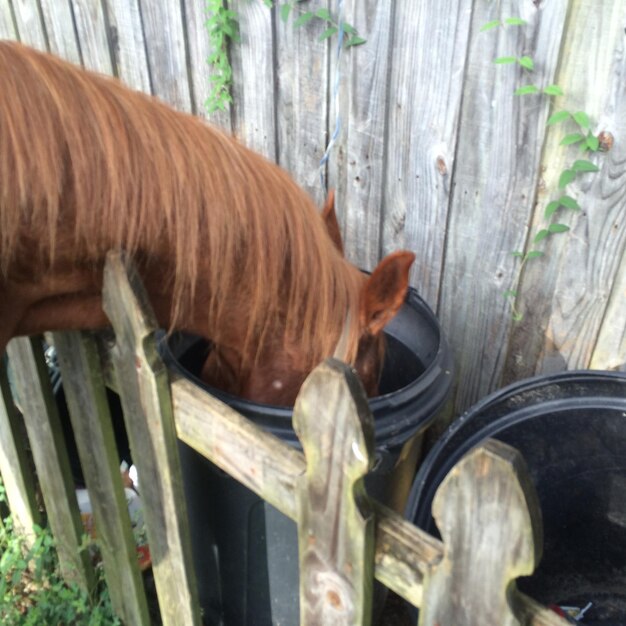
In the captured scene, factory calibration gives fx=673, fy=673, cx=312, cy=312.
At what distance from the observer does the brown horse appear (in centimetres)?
100

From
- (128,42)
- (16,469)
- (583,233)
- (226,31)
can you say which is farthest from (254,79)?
(16,469)

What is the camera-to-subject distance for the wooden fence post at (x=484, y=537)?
68cm

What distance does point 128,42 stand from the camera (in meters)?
2.34

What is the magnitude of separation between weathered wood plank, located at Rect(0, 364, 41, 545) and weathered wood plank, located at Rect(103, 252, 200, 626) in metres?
0.65

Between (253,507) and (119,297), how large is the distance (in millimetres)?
559

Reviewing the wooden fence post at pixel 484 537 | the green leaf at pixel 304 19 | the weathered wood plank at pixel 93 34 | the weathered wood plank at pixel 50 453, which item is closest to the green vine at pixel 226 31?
the green leaf at pixel 304 19

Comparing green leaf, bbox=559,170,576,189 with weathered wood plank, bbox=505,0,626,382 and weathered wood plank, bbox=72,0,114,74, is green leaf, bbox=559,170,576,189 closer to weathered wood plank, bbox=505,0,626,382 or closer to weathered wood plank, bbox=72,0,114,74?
weathered wood plank, bbox=505,0,626,382

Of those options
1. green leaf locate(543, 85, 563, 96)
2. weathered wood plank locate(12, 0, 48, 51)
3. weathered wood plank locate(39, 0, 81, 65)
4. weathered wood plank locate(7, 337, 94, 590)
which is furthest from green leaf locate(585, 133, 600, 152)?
weathered wood plank locate(12, 0, 48, 51)

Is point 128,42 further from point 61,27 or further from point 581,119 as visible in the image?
point 581,119

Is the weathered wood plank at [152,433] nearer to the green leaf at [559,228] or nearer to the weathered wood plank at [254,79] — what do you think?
the green leaf at [559,228]

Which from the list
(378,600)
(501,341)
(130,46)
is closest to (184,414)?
(378,600)

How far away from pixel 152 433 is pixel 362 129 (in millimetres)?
1042

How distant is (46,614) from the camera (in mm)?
1856

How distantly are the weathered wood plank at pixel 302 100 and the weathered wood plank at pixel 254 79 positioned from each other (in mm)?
28
